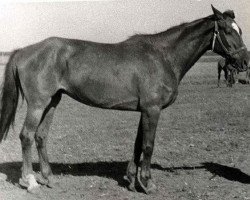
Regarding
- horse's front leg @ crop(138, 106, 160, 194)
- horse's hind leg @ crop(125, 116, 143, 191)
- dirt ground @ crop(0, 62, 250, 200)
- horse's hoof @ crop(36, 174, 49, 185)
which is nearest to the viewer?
horse's front leg @ crop(138, 106, 160, 194)

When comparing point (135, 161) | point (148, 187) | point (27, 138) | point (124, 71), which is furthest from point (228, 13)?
point (27, 138)

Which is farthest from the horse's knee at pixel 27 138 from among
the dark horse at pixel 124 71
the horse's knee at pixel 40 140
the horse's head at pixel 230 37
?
the horse's head at pixel 230 37

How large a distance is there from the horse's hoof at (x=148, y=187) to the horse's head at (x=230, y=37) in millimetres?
2505

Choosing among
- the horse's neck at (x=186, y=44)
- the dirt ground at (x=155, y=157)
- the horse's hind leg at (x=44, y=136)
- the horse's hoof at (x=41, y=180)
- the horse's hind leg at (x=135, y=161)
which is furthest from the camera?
the horse's hind leg at (x=44, y=136)

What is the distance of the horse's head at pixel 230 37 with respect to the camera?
6.63 meters

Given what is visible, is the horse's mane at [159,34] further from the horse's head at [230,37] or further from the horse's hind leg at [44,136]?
the horse's hind leg at [44,136]

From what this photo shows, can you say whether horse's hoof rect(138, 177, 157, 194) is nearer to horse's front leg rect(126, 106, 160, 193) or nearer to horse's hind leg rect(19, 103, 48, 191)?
horse's front leg rect(126, 106, 160, 193)

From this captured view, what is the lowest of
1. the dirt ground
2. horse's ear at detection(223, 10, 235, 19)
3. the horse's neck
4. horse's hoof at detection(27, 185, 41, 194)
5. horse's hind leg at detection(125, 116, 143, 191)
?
the dirt ground

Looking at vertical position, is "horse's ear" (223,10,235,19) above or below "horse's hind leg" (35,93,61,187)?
above

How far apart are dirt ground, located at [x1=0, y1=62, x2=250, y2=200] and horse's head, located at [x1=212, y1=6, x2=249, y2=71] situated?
7.41 ft

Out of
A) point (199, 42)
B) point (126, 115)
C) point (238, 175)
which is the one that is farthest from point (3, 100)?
Answer: point (126, 115)

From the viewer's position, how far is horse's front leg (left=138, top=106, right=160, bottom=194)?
6.46 meters

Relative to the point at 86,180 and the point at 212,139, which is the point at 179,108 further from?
the point at 86,180

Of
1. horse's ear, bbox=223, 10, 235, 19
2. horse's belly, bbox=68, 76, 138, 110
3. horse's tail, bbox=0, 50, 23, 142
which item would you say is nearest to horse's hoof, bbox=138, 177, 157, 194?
horse's belly, bbox=68, 76, 138, 110
